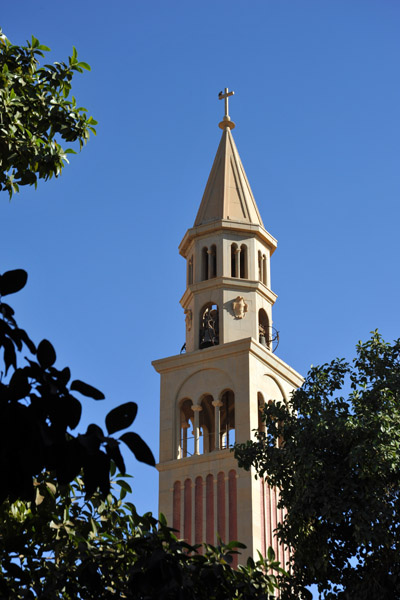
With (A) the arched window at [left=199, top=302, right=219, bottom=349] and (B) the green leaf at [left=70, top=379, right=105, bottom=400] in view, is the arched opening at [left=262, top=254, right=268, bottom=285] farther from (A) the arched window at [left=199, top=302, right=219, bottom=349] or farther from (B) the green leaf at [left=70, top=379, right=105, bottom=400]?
(B) the green leaf at [left=70, top=379, right=105, bottom=400]

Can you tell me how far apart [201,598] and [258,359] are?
25.0 metres

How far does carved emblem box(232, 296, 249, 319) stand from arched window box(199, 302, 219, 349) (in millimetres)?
945

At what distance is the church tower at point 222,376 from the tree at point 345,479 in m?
15.2

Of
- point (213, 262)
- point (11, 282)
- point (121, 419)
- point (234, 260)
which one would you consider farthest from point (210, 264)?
point (121, 419)

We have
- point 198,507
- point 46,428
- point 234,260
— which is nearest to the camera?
point 46,428

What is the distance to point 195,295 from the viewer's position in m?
37.2

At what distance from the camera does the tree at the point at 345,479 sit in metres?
14.2

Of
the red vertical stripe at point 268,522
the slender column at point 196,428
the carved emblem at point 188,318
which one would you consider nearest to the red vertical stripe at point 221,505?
the red vertical stripe at point 268,522

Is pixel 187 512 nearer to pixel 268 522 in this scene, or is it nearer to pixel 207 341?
pixel 268 522

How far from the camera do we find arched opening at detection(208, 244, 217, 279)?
3766cm

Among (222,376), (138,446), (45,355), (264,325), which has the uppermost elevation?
(264,325)

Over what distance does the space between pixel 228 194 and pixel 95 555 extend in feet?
96.4

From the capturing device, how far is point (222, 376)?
34656 mm

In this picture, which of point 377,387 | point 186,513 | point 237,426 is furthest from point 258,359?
point 377,387
